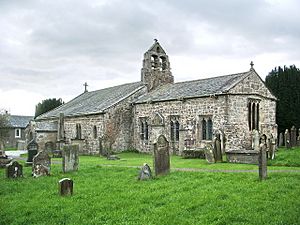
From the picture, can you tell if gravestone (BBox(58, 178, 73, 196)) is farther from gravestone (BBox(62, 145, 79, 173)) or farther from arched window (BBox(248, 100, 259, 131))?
arched window (BBox(248, 100, 259, 131))

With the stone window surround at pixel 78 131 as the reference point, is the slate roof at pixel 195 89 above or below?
above

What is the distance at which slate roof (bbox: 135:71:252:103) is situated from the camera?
84.2ft

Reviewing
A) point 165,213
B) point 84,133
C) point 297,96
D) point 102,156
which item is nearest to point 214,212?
point 165,213

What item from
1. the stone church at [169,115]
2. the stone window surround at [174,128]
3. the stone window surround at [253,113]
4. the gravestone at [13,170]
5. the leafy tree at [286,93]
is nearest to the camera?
the gravestone at [13,170]

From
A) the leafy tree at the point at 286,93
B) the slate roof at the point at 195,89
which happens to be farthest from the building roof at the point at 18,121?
the leafy tree at the point at 286,93

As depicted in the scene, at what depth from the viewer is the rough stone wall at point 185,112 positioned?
Answer: 987 inches

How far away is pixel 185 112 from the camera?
27406 mm

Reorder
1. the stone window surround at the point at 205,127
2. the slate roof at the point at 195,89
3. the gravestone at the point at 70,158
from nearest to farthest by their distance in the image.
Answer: the gravestone at the point at 70,158
the slate roof at the point at 195,89
the stone window surround at the point at 205,127

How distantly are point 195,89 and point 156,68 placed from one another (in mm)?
8646

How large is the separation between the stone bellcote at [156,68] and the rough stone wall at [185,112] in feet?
13.9

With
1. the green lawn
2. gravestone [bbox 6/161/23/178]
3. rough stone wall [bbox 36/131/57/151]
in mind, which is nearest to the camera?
the green lawn

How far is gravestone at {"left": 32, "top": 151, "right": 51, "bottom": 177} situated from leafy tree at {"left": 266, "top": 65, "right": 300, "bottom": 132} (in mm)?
30018

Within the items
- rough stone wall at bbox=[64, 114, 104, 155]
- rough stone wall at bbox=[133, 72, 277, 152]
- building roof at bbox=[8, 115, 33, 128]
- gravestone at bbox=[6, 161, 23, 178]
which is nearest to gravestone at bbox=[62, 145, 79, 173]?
gravestone at bbox=[6, 161, 23, 178]

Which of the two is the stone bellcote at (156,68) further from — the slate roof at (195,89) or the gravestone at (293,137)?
the gravestone at (293,137)
